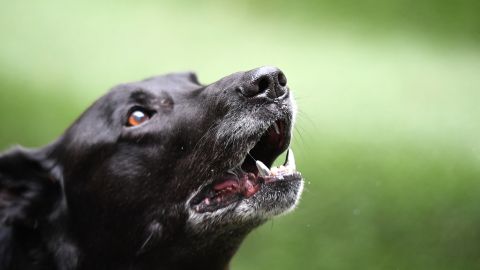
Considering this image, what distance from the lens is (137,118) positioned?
Answer: 132 inches

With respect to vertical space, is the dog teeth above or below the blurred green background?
above

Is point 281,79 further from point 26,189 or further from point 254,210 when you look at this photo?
point 26,189

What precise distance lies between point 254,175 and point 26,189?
129cm

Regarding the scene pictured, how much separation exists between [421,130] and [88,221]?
2.63 metres

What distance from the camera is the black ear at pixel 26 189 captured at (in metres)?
3.47

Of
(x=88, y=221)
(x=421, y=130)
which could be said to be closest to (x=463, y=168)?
(x=421, y=130)

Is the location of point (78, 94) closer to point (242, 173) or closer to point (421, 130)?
point (421, 130)

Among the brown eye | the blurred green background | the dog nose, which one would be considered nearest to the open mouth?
the dog nose

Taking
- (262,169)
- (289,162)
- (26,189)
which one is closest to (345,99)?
(289,162)

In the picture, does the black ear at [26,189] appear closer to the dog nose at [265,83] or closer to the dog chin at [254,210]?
the dog chin at [254,210]

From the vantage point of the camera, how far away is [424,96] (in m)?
4.94

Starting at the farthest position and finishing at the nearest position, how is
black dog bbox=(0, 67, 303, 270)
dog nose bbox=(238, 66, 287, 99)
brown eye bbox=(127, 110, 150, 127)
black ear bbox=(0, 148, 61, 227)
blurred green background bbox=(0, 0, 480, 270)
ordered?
1. blurred green background bbox=(0, 0, 480, 270)
2. black ear bbox=(0, 148, 61, 227)
3. brown eye bbox=(127, 110, 150, 127)
4. black dog bbox=(0, 67, 303, 270)
5. dog nose bbox=(238, 66, 287, 99)

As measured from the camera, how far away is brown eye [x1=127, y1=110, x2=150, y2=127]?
3357mm

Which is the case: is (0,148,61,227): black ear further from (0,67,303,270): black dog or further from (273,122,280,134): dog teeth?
(273,122,280,134): dog teeth
